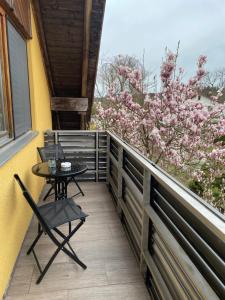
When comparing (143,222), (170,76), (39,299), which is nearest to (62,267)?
(39,299)

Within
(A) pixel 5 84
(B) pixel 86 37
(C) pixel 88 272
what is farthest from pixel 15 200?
(B) pixel 86 37

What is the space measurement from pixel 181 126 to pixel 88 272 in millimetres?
2962

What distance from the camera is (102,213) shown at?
3342 mm

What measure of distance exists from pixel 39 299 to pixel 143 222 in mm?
1032

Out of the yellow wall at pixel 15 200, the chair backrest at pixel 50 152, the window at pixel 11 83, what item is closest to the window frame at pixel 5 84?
the window at pixel 11 83

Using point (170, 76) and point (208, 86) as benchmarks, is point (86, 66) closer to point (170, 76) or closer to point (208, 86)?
point (170, 76)

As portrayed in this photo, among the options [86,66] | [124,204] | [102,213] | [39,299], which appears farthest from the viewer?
[86,66]

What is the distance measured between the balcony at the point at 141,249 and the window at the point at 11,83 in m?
1.26

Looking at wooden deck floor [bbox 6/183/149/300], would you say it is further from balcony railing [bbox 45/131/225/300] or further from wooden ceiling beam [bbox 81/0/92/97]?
wooden ceiling beam [bbox 81/0/92/97]

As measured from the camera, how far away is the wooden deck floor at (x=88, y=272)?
1.93 metres

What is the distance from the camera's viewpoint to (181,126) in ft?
13.9

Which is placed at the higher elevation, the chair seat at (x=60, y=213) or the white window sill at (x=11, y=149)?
the white window sill at (x=11, y=149)

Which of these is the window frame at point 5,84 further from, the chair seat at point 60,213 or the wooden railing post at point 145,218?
the wooden railing post at point 145,218

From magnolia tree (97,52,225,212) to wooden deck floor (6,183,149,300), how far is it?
1.93 meters
